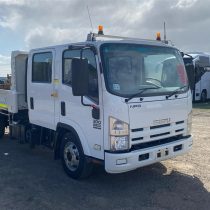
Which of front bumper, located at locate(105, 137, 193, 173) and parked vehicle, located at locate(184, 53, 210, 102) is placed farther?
parked vehicle, located at locate(184, 53, 210, 102)

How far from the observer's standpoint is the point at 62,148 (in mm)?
6133

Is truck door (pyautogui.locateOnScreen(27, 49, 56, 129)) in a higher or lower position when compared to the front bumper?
higher

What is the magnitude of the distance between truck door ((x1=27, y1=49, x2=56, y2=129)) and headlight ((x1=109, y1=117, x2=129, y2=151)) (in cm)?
164

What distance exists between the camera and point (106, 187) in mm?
5617

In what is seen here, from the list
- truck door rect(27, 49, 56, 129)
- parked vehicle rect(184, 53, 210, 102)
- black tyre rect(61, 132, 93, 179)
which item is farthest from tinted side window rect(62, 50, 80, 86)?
parked vehicle rect(184, 53, 210, 102)

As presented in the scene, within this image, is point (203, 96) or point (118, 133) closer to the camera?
point (118, 133)

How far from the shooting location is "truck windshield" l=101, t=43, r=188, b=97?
5027mm

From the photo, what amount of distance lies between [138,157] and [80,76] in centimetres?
152

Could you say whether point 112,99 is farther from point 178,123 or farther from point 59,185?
point 59,185

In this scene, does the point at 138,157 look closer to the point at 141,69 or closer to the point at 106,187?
the point at 106,187

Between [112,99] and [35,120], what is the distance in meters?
2.61

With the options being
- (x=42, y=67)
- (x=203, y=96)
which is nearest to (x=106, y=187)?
(x=42, y=67)

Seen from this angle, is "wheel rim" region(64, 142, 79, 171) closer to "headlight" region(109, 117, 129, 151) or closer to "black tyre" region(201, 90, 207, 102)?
"headlight" region(109, 117, 129, 151)

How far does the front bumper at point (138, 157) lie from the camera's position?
16.1 feet
